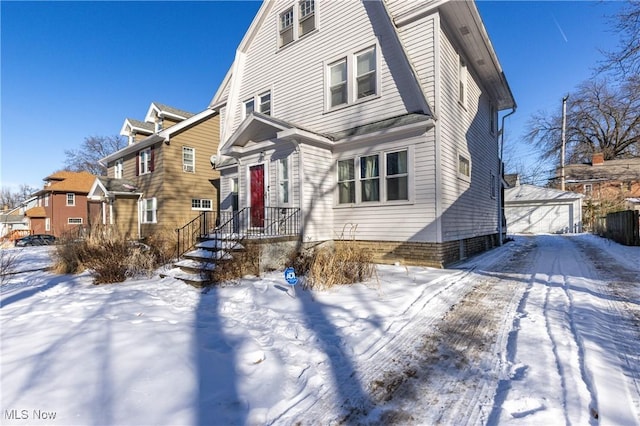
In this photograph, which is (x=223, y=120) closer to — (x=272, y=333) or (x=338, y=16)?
(x=338, y=16)

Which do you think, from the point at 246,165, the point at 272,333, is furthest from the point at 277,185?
the point at 272,333

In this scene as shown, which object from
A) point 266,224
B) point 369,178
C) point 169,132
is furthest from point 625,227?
point 169,132

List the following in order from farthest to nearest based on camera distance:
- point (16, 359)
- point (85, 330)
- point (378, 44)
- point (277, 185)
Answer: point (277, 185) < point (378, 44) < point (85, 330) < point (16, 359)

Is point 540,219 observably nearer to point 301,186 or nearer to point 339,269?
point 301,186

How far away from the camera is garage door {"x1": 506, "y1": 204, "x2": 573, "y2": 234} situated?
2279 cm

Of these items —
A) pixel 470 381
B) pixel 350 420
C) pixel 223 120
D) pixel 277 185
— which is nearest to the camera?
pixel 350 420

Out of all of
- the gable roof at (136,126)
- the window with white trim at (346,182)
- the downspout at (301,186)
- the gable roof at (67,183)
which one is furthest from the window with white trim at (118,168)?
the window with white trim at (346,182)

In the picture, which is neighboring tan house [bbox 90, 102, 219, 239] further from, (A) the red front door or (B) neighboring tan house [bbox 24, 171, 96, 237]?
(B) neighboring tan house [bbox 24, 171, 96, 237]

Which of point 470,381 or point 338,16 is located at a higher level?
point 338,16

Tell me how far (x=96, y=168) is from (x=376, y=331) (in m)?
51.9

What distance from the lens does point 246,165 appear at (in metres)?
11.0

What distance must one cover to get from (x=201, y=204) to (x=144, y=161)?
4.49 metres

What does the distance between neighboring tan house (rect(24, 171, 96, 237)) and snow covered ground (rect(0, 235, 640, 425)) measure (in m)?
34.2

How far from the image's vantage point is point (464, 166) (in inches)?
410
